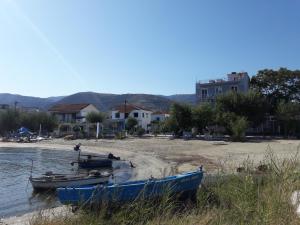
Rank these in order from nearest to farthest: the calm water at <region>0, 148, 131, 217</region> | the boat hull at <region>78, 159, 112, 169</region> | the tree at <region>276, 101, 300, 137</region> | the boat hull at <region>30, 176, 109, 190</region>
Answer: the calm water at <region>0, 148, 131, 217</region> → the boat hull at <region>30, 176, 109, 190</region> → the boat hull at <region>78, 159, 112, 169</region> → the tree at <region>276, 101, 300, 137</region>

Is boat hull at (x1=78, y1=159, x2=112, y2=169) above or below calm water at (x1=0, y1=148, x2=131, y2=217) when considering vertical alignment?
above

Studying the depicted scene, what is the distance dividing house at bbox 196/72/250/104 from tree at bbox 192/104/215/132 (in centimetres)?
1272

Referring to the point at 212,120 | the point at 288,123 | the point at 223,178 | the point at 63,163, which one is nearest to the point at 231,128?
the point at 212,120

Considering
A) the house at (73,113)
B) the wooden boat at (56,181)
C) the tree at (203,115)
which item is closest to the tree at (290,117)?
the tree at (203,115)

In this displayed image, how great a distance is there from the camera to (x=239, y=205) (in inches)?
208

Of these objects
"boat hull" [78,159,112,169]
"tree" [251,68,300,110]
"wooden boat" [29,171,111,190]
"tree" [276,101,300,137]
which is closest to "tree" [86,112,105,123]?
"tree" [251,68,300,110]

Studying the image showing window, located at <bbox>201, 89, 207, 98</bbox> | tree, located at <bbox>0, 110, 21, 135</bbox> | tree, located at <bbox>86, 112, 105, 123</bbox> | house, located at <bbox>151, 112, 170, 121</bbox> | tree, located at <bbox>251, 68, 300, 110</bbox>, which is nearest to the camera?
tree, located at <bbox>251, 68, 300, 110</bbox>

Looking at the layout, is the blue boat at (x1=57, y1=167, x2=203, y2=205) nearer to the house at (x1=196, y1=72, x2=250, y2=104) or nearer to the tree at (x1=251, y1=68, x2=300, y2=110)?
the tree at (x1=251, y1=68, x2=300, y2=110)

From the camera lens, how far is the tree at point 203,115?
225ft

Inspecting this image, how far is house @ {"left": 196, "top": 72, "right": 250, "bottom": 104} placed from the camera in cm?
8306

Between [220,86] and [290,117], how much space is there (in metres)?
21.5

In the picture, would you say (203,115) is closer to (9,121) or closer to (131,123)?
(131,123)

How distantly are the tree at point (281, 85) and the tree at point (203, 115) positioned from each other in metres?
13.6

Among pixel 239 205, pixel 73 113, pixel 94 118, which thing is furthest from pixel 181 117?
pixel 239 205
